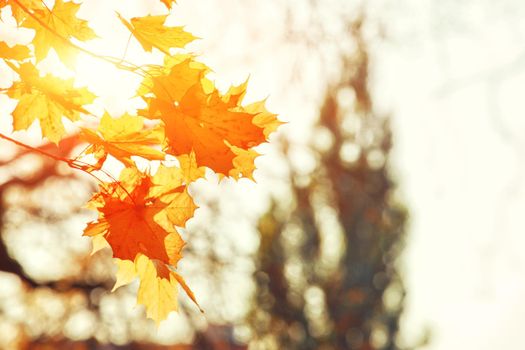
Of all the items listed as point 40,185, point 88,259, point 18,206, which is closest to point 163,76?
point 40,185

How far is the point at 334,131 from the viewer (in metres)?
15.0

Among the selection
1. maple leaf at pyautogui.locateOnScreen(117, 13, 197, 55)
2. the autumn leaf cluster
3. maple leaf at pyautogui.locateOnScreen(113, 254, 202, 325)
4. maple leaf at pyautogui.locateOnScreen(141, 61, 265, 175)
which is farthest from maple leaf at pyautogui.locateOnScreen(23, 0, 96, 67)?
maple leaf at pyautogui.locateOnScreen(113, 254, 202, 325)

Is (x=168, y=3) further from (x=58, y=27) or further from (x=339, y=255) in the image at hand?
(x=339, y=255)

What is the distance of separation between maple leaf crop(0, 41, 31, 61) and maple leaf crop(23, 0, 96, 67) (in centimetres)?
3

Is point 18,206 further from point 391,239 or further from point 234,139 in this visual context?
point 391,239

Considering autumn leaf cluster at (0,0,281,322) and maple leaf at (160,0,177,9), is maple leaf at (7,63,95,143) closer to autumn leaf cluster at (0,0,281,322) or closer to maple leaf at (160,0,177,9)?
autumn leaf cluster at (0,0,281,322)

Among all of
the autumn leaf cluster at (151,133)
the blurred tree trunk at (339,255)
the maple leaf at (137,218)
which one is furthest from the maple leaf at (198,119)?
the blurred tree trunk at (339,255)

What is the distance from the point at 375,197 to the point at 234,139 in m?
15.1

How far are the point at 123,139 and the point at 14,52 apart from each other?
0.25m

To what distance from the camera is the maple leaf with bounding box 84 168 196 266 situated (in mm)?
1108

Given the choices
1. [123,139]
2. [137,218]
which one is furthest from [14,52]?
[137,218]

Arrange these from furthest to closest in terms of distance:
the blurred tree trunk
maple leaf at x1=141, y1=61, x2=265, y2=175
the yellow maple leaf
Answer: the blurred tree trunk → the yellow maple leaf → maple leaf at x1=141, y1=61, x2=265, y2=175

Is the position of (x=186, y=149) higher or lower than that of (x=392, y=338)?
higher

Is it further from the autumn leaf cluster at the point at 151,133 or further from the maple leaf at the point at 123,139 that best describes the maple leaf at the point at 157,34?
the maple leaf at the point at 123,139
